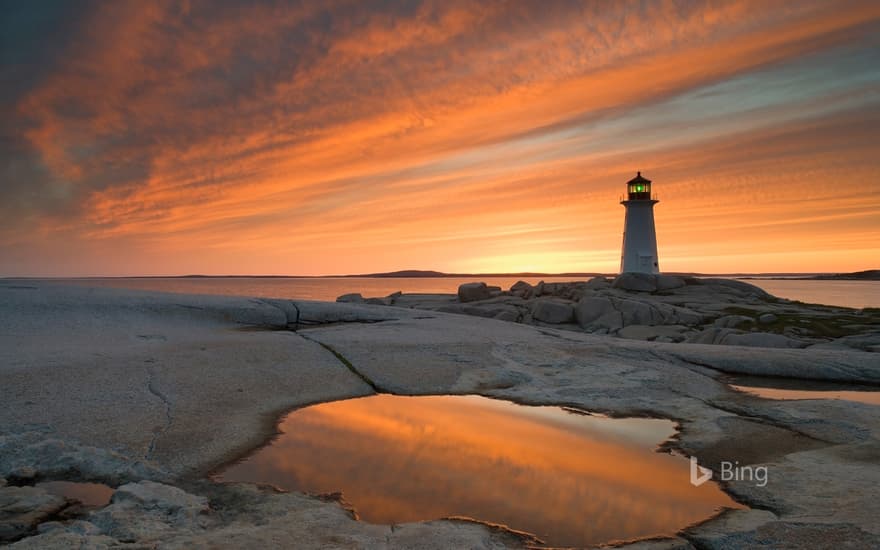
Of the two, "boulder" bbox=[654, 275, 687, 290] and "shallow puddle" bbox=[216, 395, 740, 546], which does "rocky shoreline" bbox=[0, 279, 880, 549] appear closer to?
"shallow puddle" bbox=[216, 395, 740, 546]

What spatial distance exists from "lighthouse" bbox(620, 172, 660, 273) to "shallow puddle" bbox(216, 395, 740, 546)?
34.4m

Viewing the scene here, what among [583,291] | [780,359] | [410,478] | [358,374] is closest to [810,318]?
[583,291]

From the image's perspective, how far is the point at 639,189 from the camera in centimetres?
4088

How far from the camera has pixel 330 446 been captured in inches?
240

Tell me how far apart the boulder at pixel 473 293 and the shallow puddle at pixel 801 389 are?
76.8 feet

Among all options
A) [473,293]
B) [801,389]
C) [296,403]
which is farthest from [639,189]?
[296,403]

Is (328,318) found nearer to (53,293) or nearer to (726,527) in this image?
(53,293)

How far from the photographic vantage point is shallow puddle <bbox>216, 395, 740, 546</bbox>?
14.5ft

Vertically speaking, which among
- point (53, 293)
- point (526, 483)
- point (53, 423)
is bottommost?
point (526, 483)

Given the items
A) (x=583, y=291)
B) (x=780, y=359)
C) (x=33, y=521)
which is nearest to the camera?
(x=33, y=521)

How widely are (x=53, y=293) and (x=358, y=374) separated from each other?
8456mm

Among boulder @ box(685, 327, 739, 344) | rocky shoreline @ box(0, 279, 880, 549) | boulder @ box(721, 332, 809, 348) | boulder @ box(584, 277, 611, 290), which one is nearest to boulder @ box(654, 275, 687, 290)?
boulder @ box(584, 277, 611, 290)

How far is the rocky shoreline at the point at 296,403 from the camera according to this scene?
4.00 meters

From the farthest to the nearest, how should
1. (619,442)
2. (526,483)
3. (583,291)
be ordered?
(583,291) < (619,442) < (526,483)
